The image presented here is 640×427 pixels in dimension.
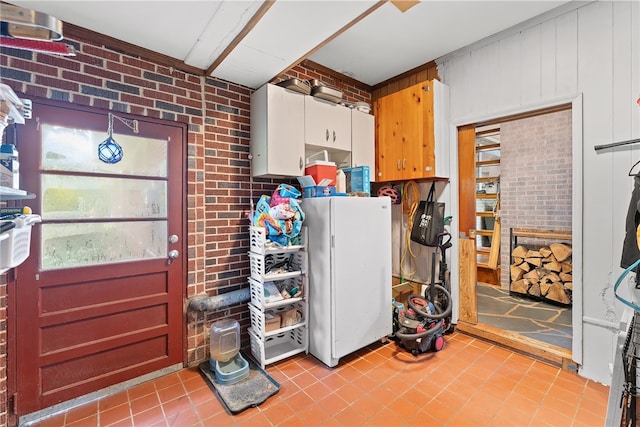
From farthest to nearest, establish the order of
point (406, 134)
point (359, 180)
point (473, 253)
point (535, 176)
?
point (535, 176)
point (406, 134)
point (473, 253)
point (359, 180)

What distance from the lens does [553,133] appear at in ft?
13.5

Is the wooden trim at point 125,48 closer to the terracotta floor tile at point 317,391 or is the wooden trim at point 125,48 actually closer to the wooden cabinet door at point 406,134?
the wooden cabinet door at point 406,134

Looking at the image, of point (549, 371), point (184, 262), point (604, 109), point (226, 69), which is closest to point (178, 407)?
point (184, 262)

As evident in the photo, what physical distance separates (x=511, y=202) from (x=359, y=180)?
3.21 metres

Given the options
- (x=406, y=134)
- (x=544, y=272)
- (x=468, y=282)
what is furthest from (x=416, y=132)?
(x=544, y=272)

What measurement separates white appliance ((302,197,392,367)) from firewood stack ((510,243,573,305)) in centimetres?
270

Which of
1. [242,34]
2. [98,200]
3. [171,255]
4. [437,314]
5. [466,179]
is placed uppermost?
[242,34]

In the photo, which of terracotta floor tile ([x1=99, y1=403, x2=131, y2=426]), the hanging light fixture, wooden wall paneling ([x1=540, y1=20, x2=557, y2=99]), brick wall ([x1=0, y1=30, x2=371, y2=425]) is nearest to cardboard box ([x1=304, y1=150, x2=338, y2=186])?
brick wall ([x1=0, y1=30, x2=371, y2=425])

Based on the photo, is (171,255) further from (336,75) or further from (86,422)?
(336,75)

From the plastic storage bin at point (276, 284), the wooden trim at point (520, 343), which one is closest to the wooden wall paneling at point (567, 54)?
the wooden trim at point (520, 343)

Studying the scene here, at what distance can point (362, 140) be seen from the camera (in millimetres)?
3250

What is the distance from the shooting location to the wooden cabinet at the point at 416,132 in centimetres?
291

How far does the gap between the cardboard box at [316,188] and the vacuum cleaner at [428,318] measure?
1283mm

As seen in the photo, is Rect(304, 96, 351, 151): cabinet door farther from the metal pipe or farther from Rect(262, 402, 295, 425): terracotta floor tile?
Rect(262, 402, 295, 425): terracotta floor tile
